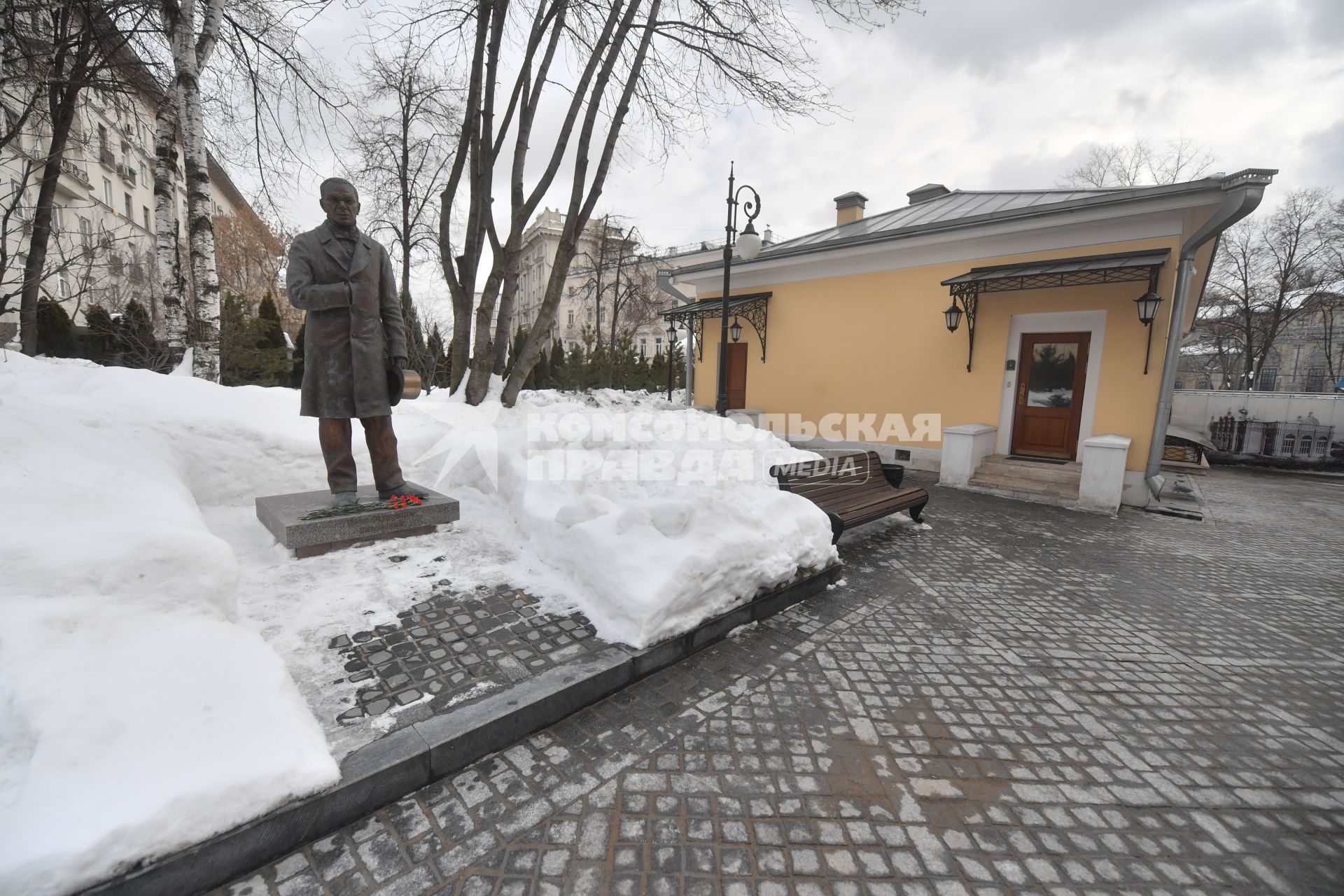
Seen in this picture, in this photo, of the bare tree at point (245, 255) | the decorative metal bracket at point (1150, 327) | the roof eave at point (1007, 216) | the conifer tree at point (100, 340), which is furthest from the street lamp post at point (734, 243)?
the bare tree at point (245, 255)

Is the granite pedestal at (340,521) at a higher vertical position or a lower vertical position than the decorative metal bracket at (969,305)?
lower

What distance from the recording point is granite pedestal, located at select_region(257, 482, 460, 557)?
3.82 m

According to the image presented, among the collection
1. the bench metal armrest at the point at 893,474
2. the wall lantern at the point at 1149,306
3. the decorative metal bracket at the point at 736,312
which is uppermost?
the decorative metal bracket at the point at 736,312

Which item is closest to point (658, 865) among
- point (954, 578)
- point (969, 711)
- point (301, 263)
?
point (969, 711)

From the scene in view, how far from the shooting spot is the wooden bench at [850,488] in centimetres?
512

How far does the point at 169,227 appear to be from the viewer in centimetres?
728

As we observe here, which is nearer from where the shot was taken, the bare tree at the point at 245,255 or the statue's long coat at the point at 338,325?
the statue's long coat at the point at 338,325

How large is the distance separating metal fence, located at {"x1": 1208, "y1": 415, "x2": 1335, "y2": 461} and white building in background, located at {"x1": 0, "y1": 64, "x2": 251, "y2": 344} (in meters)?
22.6

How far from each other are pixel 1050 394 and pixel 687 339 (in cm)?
798

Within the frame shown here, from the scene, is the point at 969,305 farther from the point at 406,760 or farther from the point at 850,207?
the point at 406,760

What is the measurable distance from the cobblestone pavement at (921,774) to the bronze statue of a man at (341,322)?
9.32ft

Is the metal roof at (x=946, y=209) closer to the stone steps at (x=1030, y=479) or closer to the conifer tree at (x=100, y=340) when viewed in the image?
the stone steps at (x=1030, y=479)

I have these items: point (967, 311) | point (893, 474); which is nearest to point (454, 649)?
point (893, 474)

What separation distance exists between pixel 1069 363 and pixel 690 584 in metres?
8.78
